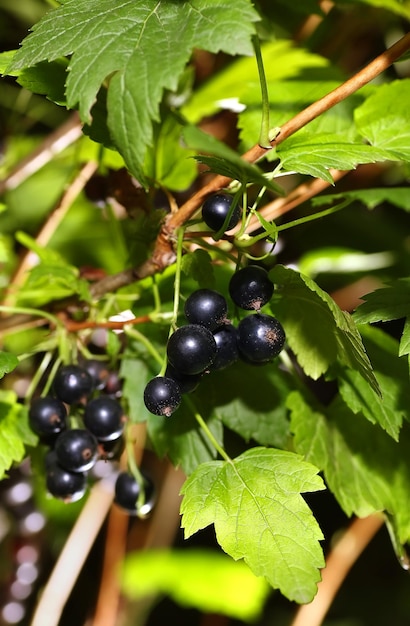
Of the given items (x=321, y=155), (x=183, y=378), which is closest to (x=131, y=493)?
(x=183, y=378)

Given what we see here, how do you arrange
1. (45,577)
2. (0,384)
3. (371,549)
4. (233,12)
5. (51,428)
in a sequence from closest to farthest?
(233,12)
(51,428)
(0,384)
(45,577)
(371,549)

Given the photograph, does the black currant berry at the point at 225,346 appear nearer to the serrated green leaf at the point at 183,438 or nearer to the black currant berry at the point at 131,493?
the serrated green leaf at the point at 183,438

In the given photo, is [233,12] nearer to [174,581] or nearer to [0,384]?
[0,384]

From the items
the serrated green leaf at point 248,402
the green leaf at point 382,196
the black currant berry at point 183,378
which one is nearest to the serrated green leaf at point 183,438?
the serrated green leaf at point 248,402

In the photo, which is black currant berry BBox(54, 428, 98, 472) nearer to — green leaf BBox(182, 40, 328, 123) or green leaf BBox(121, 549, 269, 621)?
green leaf BBox(182, 40, 328, 123)

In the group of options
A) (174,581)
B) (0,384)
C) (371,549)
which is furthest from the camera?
(371,549)

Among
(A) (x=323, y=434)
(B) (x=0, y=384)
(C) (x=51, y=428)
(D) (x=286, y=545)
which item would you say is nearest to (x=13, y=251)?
(B) (x=0, y=384)

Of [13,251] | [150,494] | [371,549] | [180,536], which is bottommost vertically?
[371,549]
